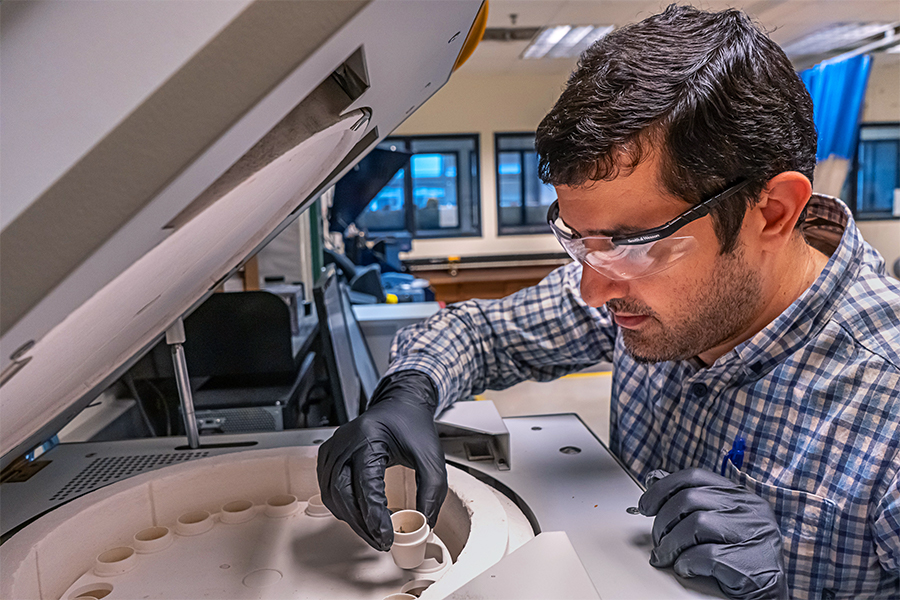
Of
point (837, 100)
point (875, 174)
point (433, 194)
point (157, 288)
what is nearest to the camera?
point (157, 288)

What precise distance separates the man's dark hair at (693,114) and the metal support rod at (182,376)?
615mm

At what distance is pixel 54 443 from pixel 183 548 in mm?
375

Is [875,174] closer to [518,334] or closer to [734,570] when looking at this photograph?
[518,334]

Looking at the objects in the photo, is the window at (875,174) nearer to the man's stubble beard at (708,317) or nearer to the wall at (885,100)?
the wall at (885,100)

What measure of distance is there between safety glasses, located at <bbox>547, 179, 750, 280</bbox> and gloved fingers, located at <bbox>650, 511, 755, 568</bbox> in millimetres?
350

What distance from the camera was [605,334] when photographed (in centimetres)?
137

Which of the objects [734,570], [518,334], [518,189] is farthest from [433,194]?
[734,570]

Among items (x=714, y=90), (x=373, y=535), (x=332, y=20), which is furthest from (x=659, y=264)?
(x=332, y=20)

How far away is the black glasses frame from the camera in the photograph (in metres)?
0.85

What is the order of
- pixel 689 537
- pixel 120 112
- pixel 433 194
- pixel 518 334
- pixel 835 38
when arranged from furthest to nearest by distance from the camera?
pixel 433 194 → pixel 835 38 → pixel 518 334 → pixel 689 537 → pixel 120 112

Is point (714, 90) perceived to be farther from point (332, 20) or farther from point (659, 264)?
point (332, 20)

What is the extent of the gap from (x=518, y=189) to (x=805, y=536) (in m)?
7.60

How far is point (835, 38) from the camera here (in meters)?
6.64

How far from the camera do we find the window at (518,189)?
8.07 m
